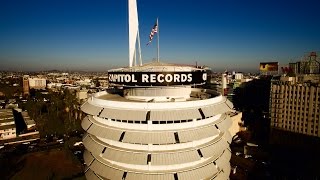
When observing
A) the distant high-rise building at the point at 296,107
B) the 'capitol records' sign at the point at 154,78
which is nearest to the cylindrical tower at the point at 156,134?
the 'capitol records' sign at the point at 154,78

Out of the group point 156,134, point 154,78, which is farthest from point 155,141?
point 154,78

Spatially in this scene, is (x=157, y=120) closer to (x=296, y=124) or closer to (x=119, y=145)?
(x=119, y=145)

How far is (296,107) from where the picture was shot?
99.1 meters

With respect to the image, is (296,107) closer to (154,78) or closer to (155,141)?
(154,78)

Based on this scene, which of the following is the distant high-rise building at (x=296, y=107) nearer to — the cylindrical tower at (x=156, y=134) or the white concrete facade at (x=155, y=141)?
the cylindrical tower at (x=156, y=134)

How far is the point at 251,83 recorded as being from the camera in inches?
7057

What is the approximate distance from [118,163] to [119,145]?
1920mm

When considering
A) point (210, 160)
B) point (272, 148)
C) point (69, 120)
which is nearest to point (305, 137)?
point (272, 148)

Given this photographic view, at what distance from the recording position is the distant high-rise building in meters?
93.6

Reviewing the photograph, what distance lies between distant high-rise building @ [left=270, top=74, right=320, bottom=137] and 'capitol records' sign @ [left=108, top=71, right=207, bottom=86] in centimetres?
8540

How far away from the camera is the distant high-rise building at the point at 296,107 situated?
Answer: 307ft

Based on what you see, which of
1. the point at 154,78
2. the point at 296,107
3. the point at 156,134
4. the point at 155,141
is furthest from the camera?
the point at 296,107

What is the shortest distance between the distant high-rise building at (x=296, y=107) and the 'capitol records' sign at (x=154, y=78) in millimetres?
85395

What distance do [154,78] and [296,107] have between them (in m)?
92.1
